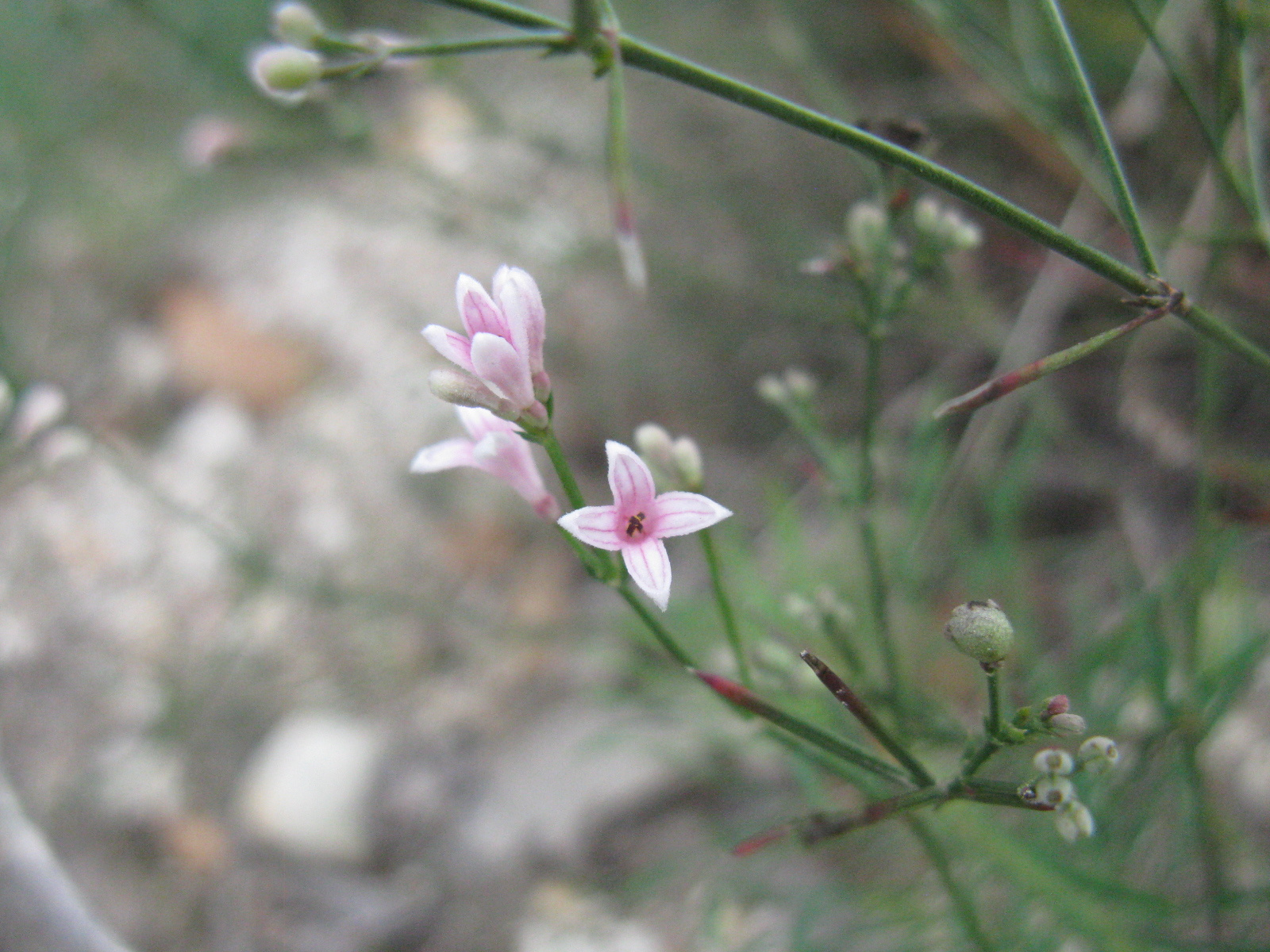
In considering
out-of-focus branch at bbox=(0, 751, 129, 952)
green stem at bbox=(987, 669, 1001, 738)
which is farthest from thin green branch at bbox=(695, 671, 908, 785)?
out-of-focus branch at bbox=(0, 751, 129, 952)

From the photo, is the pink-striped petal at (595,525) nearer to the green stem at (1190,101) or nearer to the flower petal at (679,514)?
the flower petal at (679,514)

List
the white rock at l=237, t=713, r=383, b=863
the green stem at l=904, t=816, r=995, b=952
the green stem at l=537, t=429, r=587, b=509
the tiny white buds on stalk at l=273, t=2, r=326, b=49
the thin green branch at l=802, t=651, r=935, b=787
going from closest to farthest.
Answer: the thin green branch at l=802, t=651, r=935, b=787
the green stem at l=537, t=429, r=587, b=509
the tiny white buds on stalk at l=273, t=2, r=326, b=49
the green stem at l=904, t=816, r=995, b=952
the white rock at l=237, t=713, r=383, b=863

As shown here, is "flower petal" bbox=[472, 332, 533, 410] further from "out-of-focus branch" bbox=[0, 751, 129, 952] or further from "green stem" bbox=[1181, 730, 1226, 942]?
"out-of-focus branch" bbox=[0, 751, 129, 952]

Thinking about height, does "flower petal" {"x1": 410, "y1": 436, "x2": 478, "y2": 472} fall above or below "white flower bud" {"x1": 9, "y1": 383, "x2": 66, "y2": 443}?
above

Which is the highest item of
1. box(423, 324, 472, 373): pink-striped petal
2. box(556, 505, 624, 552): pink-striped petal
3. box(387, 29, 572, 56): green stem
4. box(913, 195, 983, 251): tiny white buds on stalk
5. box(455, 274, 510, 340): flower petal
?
box(387, 29, 572, 56): green stem

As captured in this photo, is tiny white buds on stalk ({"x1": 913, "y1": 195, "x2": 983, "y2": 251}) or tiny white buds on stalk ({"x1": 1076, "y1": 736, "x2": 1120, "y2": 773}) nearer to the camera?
tiny white buds on stalk ({"x1": 1076, "y1": 736, "x2": 1120, "y2": 773})

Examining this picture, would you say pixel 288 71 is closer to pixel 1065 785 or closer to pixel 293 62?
pixel 293 62

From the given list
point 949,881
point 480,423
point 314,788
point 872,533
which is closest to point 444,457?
point 480,423
